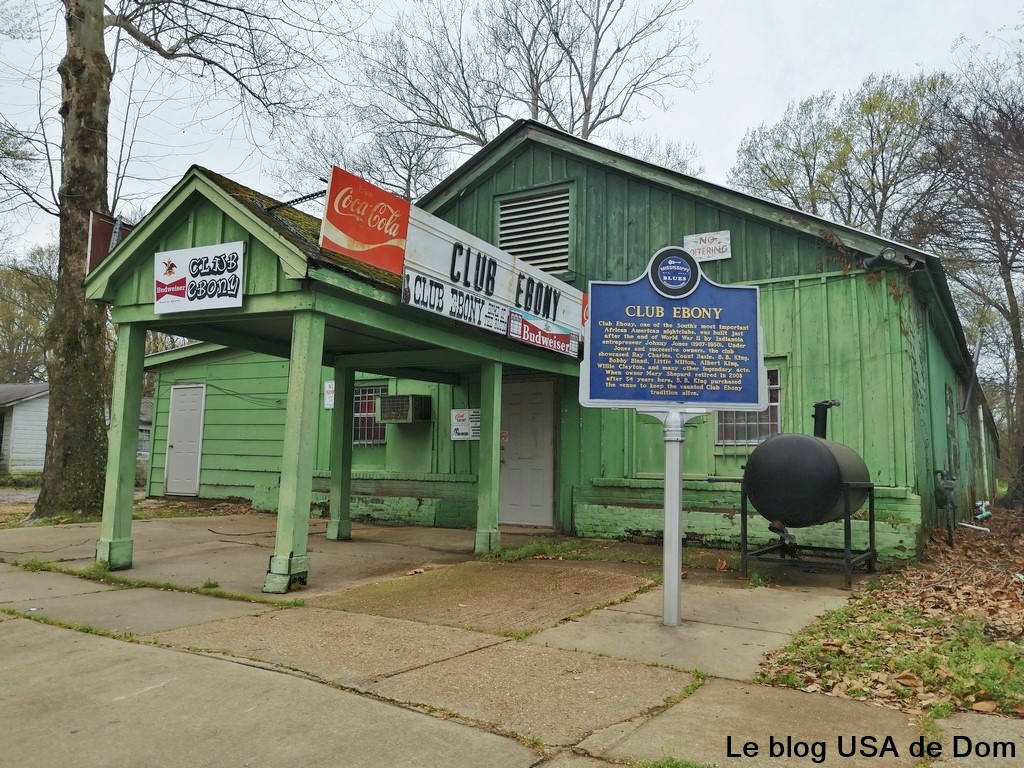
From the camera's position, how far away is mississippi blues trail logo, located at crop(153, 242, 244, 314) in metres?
6.73

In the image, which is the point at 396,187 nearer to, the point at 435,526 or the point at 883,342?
the point at 435,526

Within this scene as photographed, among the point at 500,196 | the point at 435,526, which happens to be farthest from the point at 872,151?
the point at 435,526

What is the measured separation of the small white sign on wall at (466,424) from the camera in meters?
11.5

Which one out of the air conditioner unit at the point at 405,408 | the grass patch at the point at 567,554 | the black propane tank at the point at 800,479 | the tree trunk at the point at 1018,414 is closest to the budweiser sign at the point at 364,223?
the grass patch at the point at 567,554

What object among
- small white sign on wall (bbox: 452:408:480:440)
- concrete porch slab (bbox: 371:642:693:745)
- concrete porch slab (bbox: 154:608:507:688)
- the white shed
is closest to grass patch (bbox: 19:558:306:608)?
concrete porch slab (bbox: 154:608:507:688)

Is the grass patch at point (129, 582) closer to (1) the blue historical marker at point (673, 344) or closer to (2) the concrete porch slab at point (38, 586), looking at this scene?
(2) the concrete porch slab at point (38, 586)

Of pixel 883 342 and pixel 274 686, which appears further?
pixel 883 342

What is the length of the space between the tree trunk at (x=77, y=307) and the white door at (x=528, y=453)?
6453mm

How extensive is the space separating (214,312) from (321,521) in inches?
245

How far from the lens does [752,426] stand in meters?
9.83

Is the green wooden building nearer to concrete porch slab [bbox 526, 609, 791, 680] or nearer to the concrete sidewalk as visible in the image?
the concrete sidewalk

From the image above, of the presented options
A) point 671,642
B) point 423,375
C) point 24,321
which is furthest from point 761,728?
point 24,321

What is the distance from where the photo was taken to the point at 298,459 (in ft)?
20.8

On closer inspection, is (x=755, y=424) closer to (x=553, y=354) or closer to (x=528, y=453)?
(x=553, y=354)
